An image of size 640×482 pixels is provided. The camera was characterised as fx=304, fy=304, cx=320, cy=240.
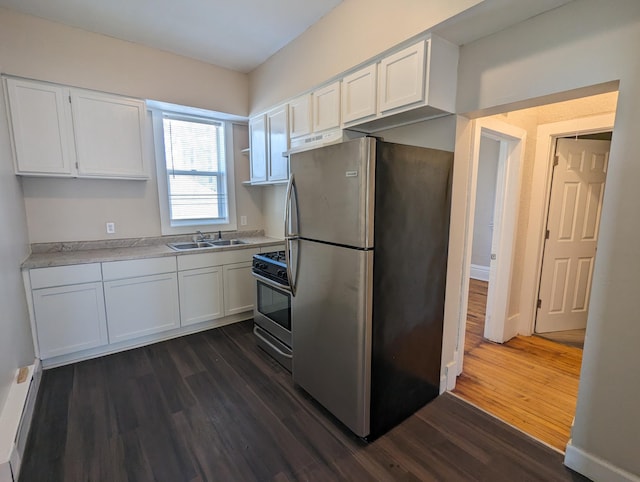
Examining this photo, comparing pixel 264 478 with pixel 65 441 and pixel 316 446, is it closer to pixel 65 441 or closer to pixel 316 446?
pixel 316 446

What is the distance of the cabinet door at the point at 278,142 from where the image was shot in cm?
308

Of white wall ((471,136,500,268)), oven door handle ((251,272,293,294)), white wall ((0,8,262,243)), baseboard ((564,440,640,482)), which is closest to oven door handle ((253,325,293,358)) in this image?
oven door handle ((251,272,293,294))

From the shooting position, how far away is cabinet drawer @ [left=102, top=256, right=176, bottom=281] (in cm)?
267

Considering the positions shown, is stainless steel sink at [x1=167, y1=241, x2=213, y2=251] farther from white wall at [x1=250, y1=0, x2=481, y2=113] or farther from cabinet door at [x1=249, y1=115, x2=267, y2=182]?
white wall at [x1=250, y1=0, x2=481, y2=113]

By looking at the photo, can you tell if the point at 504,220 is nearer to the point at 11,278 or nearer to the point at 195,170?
the point at 195,170

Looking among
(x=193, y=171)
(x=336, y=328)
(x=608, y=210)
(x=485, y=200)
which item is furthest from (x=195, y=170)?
(x=485, y=200)

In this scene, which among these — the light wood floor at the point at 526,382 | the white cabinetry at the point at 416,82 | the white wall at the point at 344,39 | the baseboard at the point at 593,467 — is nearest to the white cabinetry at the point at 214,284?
the white wall at the point at 344,39

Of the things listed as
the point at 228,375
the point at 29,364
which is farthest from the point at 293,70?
the point at 29,364

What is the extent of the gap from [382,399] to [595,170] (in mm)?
3209

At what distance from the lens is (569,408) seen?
6.95 ft

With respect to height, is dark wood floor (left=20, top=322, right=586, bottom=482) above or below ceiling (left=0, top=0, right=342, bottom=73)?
below

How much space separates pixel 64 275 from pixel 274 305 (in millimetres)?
1721

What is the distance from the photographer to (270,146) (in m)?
3.33

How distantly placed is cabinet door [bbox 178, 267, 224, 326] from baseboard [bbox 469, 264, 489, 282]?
4.35m
